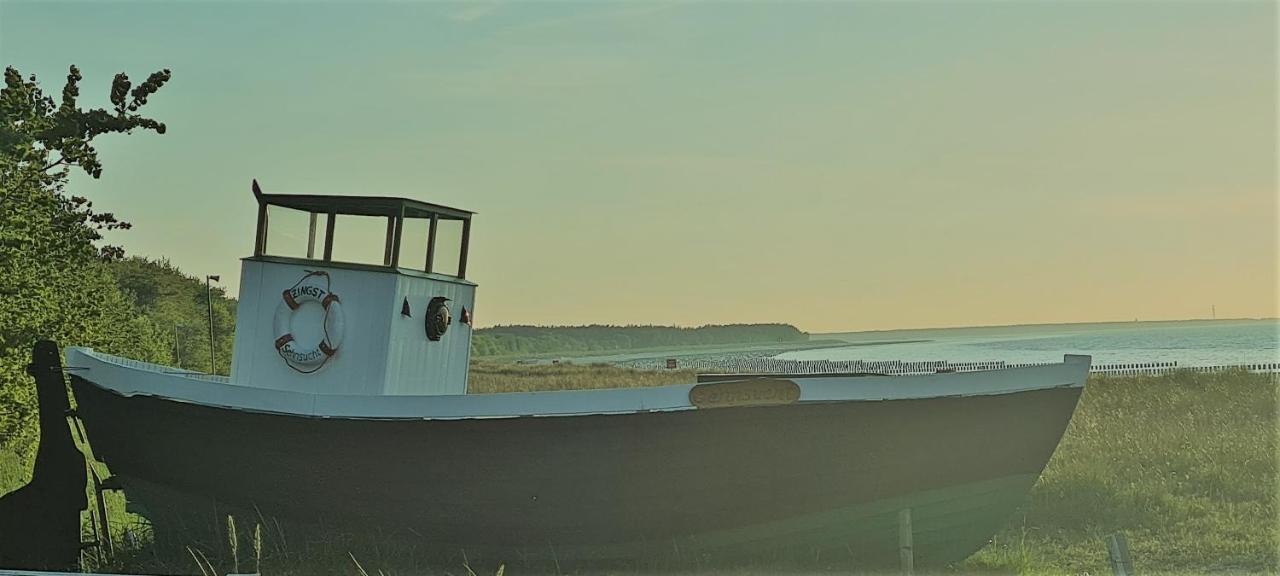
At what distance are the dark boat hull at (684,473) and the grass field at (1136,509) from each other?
350 millimetres

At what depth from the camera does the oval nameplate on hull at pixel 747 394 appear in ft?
24.7

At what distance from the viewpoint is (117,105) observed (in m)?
14.6

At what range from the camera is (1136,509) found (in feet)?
40.0

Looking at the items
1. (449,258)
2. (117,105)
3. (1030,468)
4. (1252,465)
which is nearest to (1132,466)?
(1252,465)

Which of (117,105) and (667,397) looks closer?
(667,397)

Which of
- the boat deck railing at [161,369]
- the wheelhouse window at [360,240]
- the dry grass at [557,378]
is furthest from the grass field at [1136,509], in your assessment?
the dry grass at [557,378]

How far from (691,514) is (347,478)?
96.1 inches

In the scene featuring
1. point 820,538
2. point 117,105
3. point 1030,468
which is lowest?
point 820,538

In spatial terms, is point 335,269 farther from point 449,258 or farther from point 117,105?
point 117,105

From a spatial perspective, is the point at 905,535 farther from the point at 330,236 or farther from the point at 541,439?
the point at 330,236

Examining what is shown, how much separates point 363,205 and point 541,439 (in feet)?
9.39

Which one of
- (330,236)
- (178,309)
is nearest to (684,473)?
(330,236)

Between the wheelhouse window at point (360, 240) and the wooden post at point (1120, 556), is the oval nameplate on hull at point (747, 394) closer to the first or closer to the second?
the wooden post at point (1120, 556)

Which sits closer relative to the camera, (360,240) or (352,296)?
(352,296)
